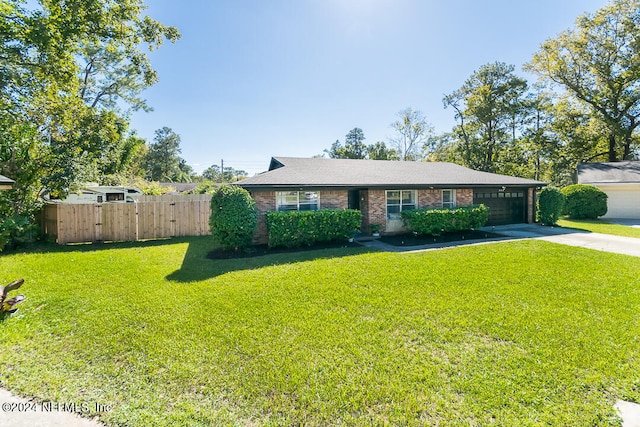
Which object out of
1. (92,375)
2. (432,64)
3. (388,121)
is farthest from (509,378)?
(388,121)

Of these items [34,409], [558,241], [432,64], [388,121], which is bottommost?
[34,409]

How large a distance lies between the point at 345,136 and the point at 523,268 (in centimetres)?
4364

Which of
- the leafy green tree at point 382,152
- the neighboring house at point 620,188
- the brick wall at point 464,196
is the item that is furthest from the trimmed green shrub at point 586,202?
the leafy green tree at point 382,152

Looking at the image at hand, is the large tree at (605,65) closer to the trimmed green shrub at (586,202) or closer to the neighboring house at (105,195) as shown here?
the trimmed green shrub at (586,202)

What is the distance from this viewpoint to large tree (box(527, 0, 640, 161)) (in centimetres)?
2230

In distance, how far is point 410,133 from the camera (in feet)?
121

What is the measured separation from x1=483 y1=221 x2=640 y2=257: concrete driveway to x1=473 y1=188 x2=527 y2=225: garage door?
1.34 metres

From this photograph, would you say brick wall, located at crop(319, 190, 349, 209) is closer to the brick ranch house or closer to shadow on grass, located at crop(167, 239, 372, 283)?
the brick ranch house

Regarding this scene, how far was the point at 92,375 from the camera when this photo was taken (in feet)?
10.5

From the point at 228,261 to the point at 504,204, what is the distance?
49.5 ft

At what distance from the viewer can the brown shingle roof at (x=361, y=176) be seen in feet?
36.3

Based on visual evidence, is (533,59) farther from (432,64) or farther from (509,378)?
(509,378)

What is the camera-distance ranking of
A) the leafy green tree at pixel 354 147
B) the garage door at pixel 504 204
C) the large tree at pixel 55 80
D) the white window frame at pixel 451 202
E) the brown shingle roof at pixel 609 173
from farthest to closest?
the leafy green tree at pixel 354 147, the brown shingle roof at pixel 609 173, the garage door at pixel 504 204, the white window frame at pixel 451 202, the large tree at pixel 55 80

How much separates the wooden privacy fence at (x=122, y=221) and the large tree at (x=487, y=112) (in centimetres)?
2884
